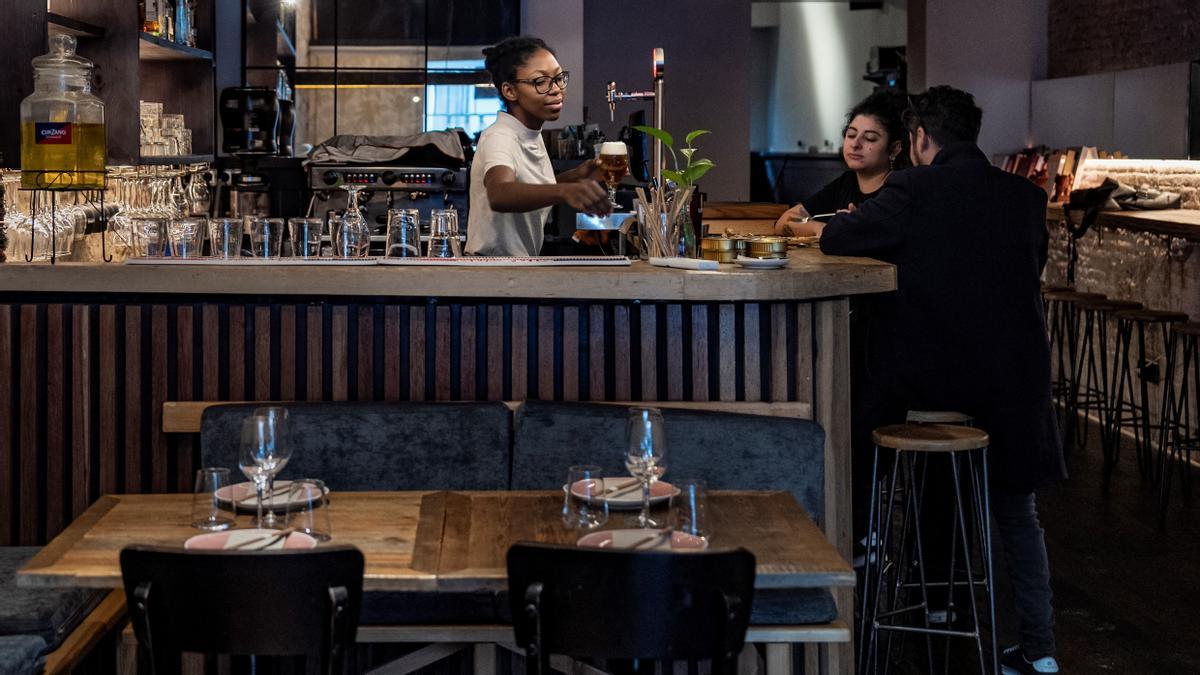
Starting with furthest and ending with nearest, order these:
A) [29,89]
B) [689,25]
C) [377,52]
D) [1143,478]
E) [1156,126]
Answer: [689,25]
[377,52]
[1156,126]
[1143,478]
[29,89]

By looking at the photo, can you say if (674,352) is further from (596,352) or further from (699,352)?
(596,352)

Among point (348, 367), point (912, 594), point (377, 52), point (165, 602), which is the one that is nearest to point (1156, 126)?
point (912, 594)

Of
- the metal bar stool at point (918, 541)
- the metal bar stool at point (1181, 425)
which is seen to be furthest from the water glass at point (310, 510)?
the metal bar stool at point (1181, 425)

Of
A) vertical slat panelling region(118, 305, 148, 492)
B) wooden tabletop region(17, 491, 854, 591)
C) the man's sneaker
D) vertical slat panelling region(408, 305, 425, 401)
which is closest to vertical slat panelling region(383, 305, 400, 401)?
vertical slat panelling region(408, 305, 425, 401)

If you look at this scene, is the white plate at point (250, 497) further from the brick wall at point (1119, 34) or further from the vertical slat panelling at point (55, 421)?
the brick wall at point (1119, 34)

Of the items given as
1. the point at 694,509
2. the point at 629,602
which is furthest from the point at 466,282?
the point at 629,602

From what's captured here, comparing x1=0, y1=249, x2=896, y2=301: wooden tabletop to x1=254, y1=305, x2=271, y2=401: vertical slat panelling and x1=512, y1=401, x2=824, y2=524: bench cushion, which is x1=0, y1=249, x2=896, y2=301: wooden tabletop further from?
x1=512, y1=401, x2=824, y2=524: bench cushion

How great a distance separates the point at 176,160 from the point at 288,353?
284 centimetres

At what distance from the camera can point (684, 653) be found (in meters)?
2.44

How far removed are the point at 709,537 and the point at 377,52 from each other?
8244 mm

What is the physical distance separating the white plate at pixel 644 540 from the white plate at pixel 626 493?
0.52 feet

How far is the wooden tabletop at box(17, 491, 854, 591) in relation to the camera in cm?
255

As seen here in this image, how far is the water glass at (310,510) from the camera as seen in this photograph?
2727 millimetres

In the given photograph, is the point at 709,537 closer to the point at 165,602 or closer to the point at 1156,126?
the point at 165,602
